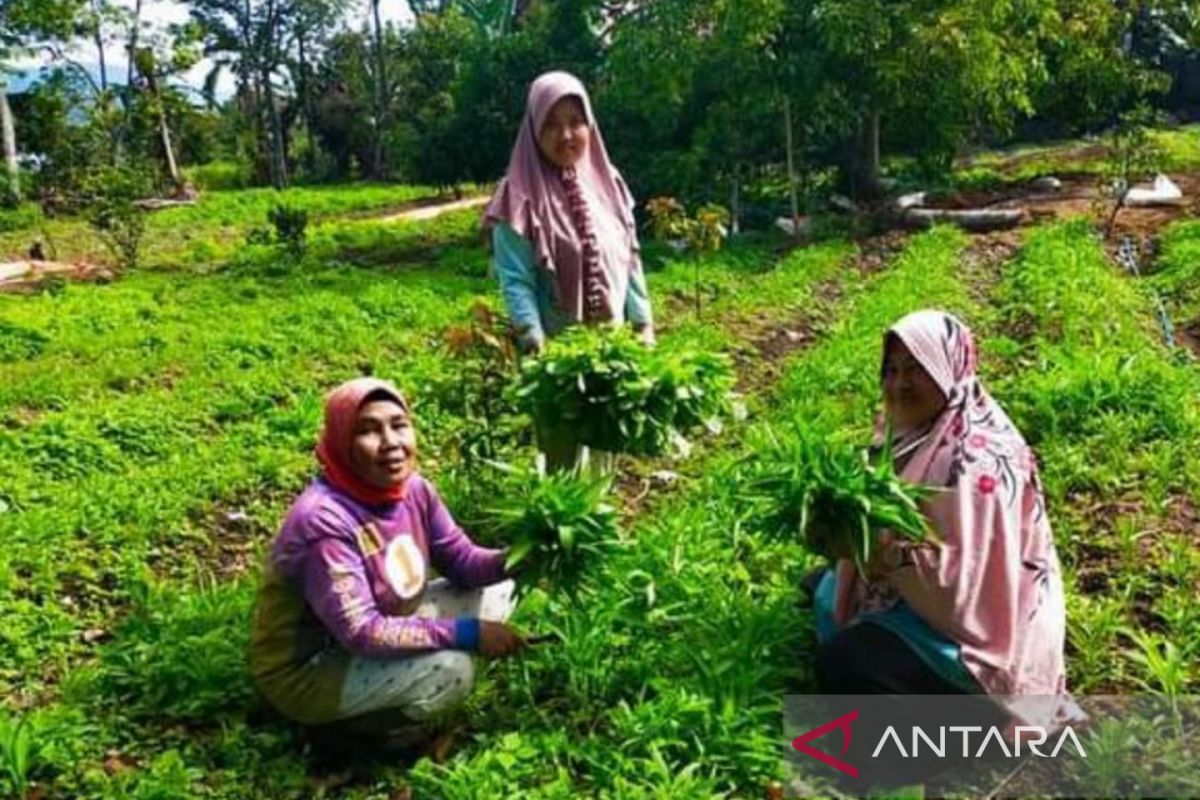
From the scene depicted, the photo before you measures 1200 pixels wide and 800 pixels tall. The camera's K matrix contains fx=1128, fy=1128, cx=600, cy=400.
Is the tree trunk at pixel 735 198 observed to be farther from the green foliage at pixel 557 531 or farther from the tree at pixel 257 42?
the tree at pixel 257 42

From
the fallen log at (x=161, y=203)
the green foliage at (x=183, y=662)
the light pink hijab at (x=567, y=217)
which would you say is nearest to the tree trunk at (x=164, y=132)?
the fallen log at (x=161, y=203)

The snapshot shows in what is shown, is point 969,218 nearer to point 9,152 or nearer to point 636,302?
point 636,302

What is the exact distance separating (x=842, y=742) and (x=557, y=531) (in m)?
0.95

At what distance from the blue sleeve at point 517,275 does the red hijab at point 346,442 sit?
1.06m

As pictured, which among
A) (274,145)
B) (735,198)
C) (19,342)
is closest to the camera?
(19,342)

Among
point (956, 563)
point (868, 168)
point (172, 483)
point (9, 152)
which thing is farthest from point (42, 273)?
point (956, 563)

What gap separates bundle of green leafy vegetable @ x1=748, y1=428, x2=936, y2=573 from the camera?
282 cm

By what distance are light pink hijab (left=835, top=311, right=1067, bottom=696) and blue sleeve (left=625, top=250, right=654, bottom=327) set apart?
4.89 feet

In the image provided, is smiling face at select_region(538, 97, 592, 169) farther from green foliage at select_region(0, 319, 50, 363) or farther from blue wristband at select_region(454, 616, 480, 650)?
green foliage at select_region(0, 319, 50, 363)

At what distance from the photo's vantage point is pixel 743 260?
40.0 feet

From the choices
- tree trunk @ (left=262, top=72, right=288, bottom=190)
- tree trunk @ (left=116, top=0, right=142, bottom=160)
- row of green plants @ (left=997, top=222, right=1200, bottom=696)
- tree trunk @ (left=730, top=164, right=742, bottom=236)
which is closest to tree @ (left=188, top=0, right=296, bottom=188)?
tree trunk @ (left=262, top=72, right=288, bottom=190)

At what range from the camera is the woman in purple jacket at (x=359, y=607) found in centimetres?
291

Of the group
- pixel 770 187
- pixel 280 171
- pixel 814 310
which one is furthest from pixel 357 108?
pixel 814 310

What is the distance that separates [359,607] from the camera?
2.89 metres
